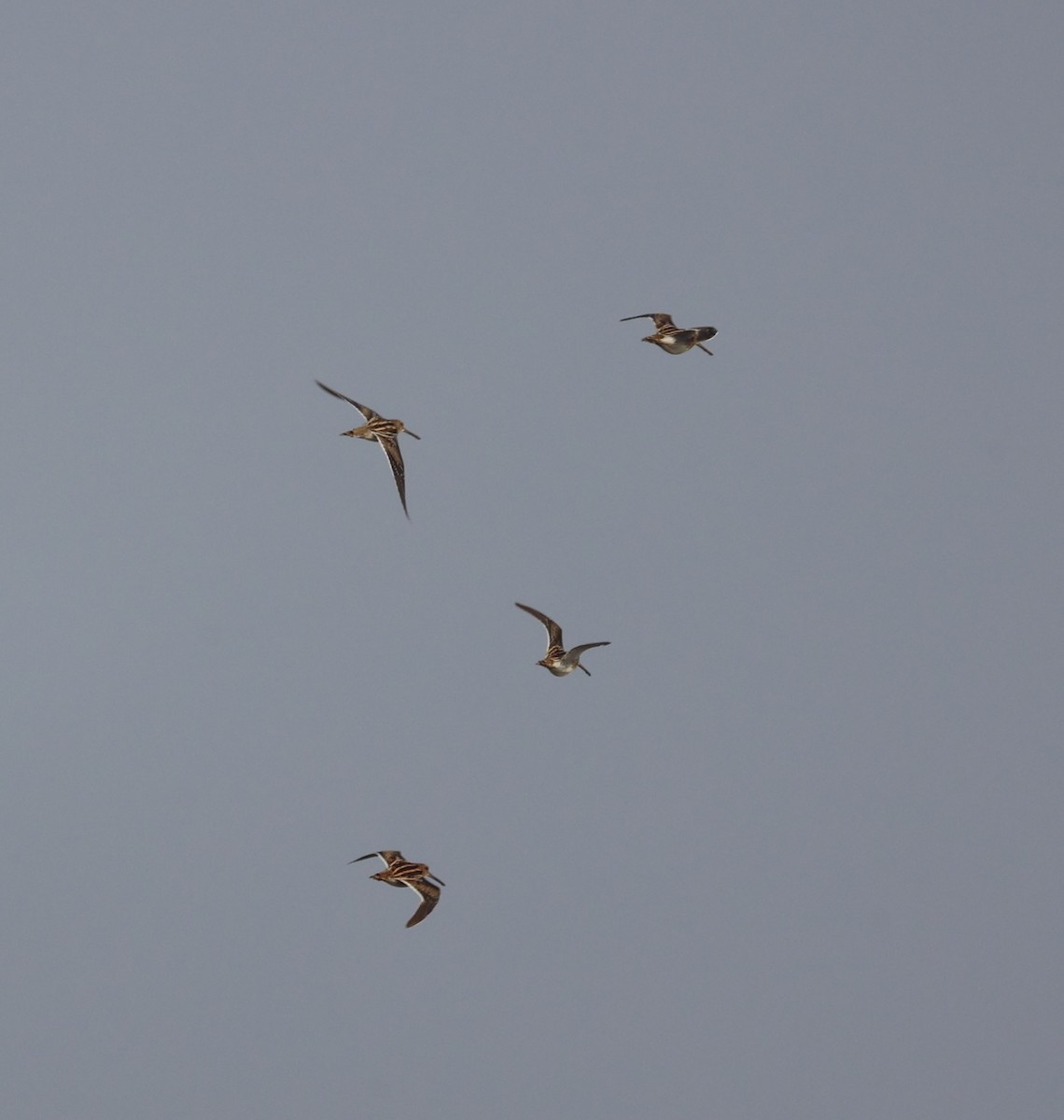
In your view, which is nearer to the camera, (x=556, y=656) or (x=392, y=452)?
(x=392, y=452)

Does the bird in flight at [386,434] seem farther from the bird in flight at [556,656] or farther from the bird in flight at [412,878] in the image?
the bird in flight at [412,878]

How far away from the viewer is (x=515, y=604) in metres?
63.1

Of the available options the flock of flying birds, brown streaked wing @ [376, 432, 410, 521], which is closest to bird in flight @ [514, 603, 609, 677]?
the flock of flying birds

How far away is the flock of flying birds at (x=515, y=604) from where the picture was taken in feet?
197

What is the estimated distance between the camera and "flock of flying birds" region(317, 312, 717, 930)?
6019 centimetres

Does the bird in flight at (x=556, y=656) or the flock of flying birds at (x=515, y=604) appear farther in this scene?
the bird in flight at (x=556, y=656)

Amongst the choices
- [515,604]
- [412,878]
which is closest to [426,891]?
[412,878]

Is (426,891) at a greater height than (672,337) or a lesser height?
lesser

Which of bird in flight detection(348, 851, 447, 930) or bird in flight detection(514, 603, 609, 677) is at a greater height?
bird in flight detection(514, 603, 609, 677)

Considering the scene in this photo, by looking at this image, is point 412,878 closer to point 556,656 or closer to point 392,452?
point 556,656

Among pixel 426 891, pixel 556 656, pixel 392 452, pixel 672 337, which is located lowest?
pixel 426 891

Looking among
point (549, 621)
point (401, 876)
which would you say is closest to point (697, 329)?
point (549, 621)

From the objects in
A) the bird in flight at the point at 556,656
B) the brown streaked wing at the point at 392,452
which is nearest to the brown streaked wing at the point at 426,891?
the bird in flight at the point at 556,656

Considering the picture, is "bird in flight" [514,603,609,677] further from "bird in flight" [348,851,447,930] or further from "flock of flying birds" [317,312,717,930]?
"bird in flight" [348,851,447,930]
